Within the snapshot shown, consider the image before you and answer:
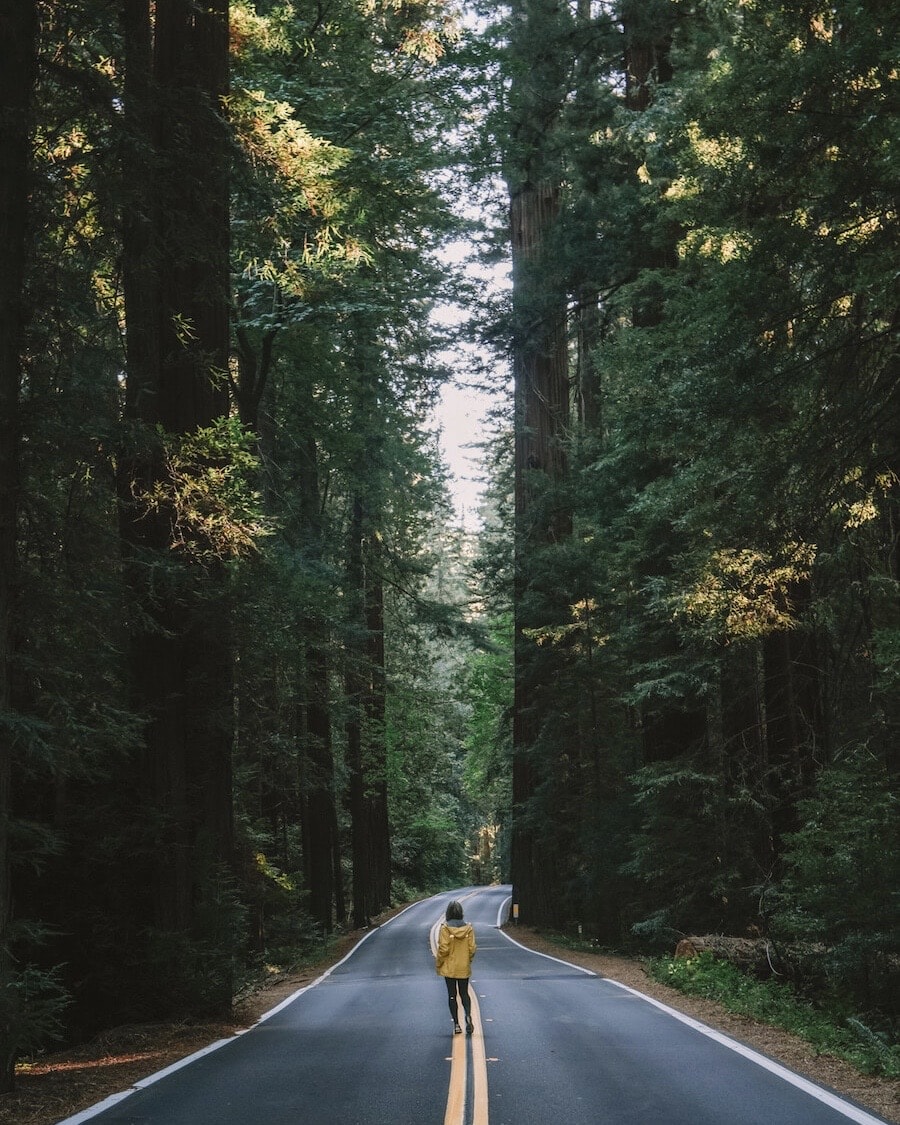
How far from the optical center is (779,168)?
940cm

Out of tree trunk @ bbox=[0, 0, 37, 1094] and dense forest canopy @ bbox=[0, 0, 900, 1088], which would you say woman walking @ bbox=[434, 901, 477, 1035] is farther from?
tree trunk @ bbox=[0, 0, 37, 1094]

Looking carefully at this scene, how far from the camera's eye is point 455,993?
10016mm

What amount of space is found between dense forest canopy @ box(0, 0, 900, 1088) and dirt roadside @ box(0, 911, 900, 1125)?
44 cm

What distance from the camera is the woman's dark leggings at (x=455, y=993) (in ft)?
32.7

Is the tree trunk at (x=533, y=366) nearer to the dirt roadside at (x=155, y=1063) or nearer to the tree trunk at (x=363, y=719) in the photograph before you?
the tree trunk at (x=363, y=719)

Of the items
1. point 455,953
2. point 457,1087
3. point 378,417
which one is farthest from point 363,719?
point 457,1087

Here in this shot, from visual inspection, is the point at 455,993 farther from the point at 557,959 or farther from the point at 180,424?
the point at 557,959

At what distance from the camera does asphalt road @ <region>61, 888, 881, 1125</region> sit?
669 cm

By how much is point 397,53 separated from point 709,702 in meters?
11.7

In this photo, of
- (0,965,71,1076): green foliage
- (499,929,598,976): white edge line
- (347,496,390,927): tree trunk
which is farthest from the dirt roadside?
(347,496,390,927): tree trunk

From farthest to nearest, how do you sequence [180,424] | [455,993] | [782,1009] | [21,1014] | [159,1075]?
[782,1009]
[180,424]
[455,993]
[159,1075]
[21,1014]

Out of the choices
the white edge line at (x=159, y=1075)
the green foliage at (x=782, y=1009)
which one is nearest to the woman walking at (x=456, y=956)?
the white edge line at (x=159, y=1075)

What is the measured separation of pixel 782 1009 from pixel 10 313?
35.3 feet

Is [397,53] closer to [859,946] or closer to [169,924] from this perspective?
[169,924]
